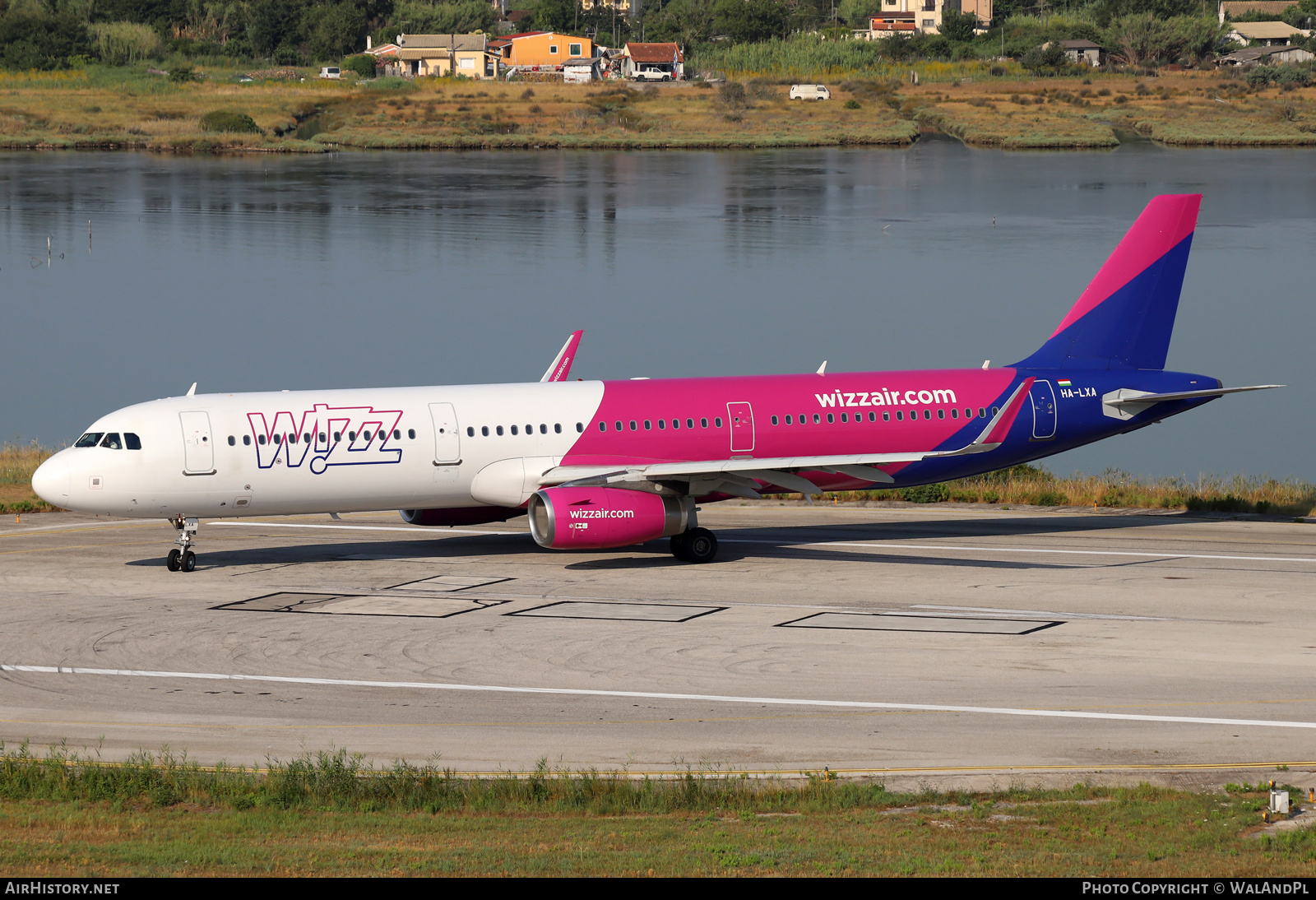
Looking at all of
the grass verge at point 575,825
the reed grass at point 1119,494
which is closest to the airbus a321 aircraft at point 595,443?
the reed grass at point 1119,494

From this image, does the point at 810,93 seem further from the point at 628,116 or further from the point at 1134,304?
the point at 1134,304

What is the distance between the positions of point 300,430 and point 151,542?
24.9 ft

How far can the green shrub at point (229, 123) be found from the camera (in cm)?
16162

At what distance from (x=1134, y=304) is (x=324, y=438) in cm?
2289

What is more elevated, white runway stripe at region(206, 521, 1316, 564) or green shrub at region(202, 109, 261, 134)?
green shrub at region(202, 109, 261, 134)

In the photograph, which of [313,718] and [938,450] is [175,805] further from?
[938,450]

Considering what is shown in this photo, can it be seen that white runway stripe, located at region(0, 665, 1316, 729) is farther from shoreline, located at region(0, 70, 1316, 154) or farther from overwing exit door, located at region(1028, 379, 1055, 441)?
shoreline, located at region(0, 70, 1316, 154)

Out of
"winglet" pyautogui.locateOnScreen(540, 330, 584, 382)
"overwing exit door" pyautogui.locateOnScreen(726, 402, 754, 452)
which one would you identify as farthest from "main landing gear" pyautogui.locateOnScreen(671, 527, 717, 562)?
"winglet" pyautogui.locateOnScreen(540, 330, 584, 382)

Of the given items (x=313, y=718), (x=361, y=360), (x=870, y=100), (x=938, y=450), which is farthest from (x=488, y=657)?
(x=870, y=100)

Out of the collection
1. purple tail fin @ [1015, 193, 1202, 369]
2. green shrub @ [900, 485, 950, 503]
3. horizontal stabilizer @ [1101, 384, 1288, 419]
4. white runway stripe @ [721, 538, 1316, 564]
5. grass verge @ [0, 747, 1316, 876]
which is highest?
purple tail fin @ [1015, 193, 1202, 369]

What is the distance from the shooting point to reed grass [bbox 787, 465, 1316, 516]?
49.1 m

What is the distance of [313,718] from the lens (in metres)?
27.5

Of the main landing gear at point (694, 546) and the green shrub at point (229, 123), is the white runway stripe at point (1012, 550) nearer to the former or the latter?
the main landing gear at point (694, 546)

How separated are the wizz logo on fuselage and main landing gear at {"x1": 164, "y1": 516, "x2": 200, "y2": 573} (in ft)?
8.47
